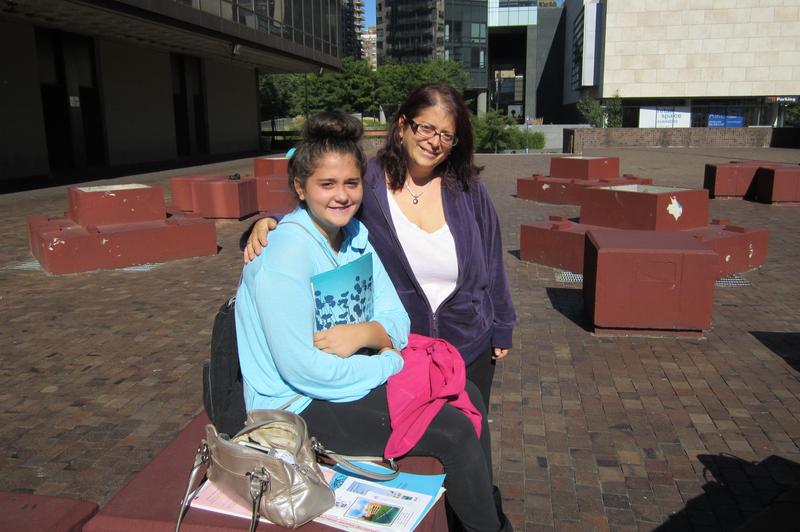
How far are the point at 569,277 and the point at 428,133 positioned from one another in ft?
19.9

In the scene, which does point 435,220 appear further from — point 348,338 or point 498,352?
point 348,338

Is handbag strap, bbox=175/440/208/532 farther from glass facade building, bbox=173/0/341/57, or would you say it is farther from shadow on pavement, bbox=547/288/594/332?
glass facade building, bbox=173/0/341/57

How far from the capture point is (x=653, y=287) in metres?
5.95

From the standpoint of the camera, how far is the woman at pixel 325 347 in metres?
2.15

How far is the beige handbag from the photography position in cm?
191

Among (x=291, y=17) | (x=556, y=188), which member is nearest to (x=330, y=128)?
(x=556, y=188)

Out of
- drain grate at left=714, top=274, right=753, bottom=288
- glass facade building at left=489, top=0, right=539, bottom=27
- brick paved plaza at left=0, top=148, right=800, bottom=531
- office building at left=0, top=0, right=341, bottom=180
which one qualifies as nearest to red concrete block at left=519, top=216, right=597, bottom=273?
brick paved plaza at left=0, top=148, right=800, bottom=531

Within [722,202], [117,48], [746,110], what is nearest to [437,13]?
[746,110]

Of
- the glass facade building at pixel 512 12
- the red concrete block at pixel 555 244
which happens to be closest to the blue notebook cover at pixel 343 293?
the red concrete block at pixel 555 244

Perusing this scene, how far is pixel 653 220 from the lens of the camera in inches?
356

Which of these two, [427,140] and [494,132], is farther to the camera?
[494,132]

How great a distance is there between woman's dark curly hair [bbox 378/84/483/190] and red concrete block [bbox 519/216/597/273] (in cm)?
585

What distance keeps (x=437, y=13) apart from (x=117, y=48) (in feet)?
327

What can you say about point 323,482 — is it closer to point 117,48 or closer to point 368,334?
point 368,334
